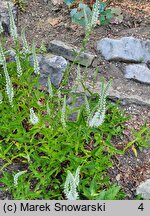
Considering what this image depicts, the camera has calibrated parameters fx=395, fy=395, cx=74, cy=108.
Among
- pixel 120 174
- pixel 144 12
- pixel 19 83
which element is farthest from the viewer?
pixel 144 12

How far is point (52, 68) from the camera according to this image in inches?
236

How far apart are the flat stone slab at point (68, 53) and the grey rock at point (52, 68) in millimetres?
241

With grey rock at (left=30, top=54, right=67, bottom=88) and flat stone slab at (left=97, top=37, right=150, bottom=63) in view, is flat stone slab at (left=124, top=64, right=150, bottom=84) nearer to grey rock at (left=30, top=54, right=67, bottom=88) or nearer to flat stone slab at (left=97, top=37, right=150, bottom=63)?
flat stone slab at (left=97, top=37, right=150, bottom=63)

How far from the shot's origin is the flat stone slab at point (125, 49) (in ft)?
21.0

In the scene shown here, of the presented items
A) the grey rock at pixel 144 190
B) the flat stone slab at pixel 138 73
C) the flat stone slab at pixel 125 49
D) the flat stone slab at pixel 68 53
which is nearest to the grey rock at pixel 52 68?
the flat stone slab at pixel 68 53

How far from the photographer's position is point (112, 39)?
6.58 metres

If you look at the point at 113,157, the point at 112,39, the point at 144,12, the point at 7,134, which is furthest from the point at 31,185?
the point at 144,12

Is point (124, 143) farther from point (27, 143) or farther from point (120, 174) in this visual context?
point (27, 143)

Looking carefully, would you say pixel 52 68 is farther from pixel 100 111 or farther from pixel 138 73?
pixel 100 111

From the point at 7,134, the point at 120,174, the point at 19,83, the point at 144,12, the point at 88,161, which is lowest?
the point at 120,174

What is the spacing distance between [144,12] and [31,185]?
12.8ft

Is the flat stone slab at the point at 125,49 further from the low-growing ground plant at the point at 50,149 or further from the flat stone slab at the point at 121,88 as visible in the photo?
the low-growing ground plant at the point at 50,149

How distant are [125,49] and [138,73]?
511 millimetres

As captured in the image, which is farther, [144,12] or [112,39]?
[144,12]
